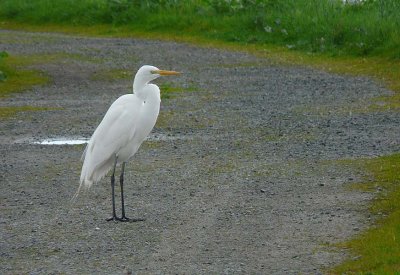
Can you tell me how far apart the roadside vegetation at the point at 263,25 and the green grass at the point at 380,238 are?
1.22 m

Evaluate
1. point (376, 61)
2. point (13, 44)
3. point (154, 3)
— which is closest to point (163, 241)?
point (376, 61)

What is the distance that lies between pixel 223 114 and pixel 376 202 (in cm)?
564

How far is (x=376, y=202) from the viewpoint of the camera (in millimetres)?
8898

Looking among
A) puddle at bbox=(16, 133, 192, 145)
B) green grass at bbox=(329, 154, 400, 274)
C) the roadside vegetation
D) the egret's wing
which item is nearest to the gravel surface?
puddle at bbox=(16, 133, 192, 145)

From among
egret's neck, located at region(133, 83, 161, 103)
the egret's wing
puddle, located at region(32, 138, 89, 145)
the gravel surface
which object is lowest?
puddle, located at region(32, 138, 89, 145)

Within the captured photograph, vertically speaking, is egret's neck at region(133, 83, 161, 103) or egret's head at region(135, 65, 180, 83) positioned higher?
egret's head at region(135, 65, 180, 83)

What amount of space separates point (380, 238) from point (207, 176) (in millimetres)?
3095

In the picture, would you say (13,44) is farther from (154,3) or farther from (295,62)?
(295,62)

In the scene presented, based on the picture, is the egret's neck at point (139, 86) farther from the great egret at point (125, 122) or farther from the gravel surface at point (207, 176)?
the gravel surface at point (207, 176)

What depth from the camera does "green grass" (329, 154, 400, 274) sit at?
693cm

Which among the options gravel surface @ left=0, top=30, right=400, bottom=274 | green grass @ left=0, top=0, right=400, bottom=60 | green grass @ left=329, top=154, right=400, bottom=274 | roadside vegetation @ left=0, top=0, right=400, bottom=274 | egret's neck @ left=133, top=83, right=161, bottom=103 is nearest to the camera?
green grass @ left=329, top=154, right=400, bottom=274

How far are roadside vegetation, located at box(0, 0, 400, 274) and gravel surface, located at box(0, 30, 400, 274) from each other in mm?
Result: 938

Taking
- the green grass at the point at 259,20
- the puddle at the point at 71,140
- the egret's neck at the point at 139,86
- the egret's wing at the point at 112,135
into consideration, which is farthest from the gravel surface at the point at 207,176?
the green grass at the point at 259,20

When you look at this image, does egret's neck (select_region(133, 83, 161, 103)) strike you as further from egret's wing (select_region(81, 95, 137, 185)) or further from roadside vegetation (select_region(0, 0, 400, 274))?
roadside vegetation (select_region(0, 0, 400, 274))
